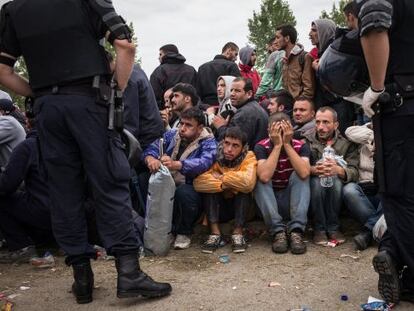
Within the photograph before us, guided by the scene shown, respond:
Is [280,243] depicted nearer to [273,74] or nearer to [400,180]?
[400,180]

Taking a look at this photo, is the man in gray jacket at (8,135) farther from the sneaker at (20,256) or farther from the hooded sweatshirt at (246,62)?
the hooded sweatshirt at (246,62)

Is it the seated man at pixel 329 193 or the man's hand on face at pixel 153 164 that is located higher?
the man's hand on face at pixel 153 164

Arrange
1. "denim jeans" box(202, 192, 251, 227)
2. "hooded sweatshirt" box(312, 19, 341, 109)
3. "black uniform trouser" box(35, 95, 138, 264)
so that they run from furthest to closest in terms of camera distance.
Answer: "hooded sweatshirt" box(312, 19, 341, 109) → "denim jeans" box(202, 192, 251, 227) → "black uniform trouser" box(35, 95, 138, 264)

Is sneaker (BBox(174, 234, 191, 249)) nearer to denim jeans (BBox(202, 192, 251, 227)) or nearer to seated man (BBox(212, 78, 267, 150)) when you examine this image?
denim jeans (BBox(202, 192, 251, 227))

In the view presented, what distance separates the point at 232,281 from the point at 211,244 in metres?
0.94

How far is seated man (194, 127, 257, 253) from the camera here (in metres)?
4.62

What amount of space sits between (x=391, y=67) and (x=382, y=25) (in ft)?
1.21

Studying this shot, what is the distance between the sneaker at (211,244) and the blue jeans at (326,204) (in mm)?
952

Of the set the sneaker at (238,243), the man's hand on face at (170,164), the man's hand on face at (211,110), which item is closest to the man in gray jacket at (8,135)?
the man's hand on face at (170,164)

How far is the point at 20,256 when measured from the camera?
15.0 ft

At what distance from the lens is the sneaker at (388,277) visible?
302cm

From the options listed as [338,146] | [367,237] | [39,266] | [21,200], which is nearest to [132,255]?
[39,266]

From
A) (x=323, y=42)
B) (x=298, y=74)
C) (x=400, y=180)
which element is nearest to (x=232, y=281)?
(x=400, y=180)

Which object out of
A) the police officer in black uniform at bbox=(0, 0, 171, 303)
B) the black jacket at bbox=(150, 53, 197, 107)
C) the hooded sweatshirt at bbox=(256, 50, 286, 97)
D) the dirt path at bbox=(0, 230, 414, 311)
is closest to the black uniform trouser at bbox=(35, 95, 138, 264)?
the police officer in black uniform at bbox=(0, 0, 171, 303)
